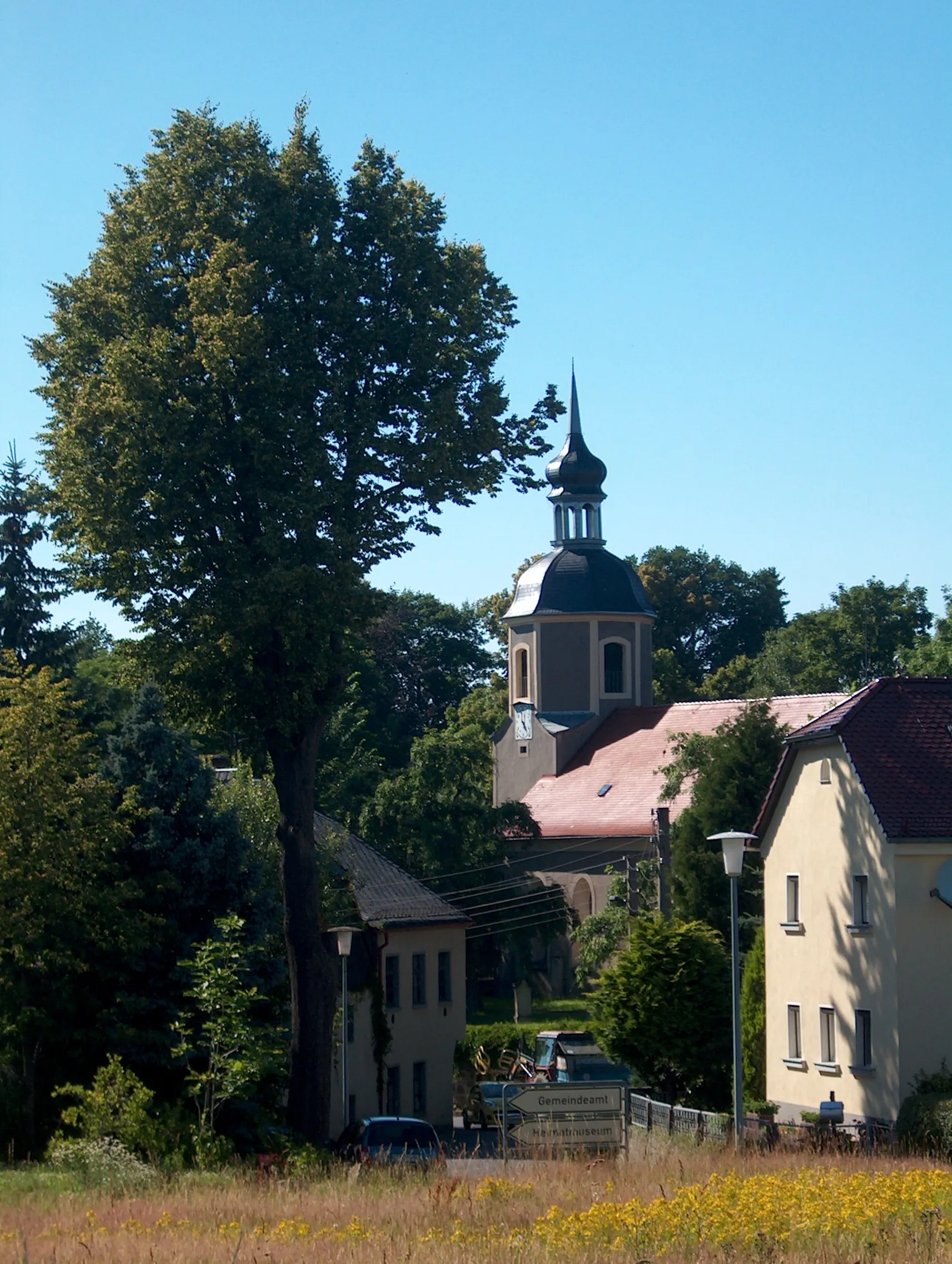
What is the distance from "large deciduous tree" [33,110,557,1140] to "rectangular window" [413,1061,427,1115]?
16.7 m

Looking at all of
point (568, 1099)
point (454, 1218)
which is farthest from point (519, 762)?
point (454, 1218)

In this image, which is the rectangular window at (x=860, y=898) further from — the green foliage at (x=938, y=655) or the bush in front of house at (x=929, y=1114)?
the green foliage at (x=938, y=655)

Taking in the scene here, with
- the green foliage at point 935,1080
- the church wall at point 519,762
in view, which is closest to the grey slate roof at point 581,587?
the church wall at point 519,762

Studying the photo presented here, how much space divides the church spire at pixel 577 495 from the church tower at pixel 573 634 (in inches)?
1.3

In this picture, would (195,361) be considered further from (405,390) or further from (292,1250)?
(292,1250)

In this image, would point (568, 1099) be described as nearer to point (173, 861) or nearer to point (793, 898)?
point (173, 861)

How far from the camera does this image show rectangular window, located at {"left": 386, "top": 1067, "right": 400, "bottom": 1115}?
134 feet

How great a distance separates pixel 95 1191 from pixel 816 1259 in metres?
7.62

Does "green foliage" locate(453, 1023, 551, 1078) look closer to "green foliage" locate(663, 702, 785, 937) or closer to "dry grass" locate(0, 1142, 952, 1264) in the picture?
"green foliage" locate(663, 702, 785, 937)

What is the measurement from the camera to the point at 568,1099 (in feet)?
55.7

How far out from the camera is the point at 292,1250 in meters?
9.30

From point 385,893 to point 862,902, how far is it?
695 inches

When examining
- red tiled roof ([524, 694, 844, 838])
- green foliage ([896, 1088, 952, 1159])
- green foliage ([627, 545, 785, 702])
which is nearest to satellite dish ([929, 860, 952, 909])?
green foliage ([896, 1088, 952, 1159])

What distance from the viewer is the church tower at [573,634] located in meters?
65.8
